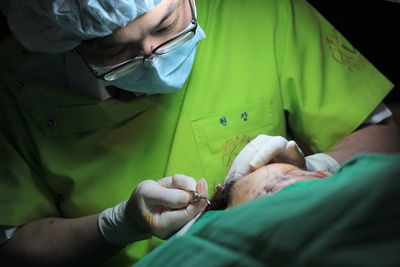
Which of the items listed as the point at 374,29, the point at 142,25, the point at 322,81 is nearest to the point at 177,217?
the point at 142,25

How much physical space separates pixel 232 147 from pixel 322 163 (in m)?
0.25

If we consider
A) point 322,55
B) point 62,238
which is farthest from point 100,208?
point 322,55

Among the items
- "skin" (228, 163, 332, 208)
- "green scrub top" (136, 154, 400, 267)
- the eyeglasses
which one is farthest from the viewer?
the eyeglasses

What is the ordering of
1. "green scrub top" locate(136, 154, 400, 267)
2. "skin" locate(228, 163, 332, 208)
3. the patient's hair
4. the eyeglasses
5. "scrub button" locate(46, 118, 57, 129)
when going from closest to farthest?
"green scrub top" locate(136, 154, 400, 267)
"skin" locate(228, 163, 332, 208)
the patient's hair
the eyeglasses
"scrub button" locate(46, 118, 57, 129)

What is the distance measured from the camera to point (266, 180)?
0.68m

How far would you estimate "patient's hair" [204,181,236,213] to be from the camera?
29.1 inches

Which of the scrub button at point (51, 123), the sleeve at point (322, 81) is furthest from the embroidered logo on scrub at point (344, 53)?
the scrub button at point (51, 123)

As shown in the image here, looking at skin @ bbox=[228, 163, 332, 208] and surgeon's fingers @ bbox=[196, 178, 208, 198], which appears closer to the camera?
skin @ bbox=[228, 163, 332, 208]

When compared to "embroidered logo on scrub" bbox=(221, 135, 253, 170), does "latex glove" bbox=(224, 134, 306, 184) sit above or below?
above

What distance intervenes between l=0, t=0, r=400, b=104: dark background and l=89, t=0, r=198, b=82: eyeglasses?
425mm

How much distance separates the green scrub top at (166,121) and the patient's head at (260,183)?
0.16m

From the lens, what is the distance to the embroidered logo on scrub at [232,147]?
0.93 metres

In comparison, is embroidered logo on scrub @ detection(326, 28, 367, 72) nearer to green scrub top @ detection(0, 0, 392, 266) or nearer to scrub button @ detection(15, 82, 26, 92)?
green scrub top @ detection(0, 0, 392, 266)

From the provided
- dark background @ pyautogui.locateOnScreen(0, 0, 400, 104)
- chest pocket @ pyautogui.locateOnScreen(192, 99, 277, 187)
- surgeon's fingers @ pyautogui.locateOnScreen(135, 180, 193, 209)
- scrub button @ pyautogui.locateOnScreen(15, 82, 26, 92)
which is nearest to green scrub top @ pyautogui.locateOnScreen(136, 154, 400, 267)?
surgeon's fingers @ pyautogui.locateOnScreen(135, 180, 193, 209)
